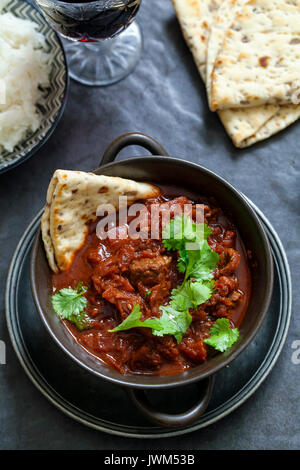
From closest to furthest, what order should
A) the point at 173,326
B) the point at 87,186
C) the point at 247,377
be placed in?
the point at 173,326 → the point at 87,186 → the point at 247,377

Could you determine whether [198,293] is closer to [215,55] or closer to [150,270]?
[150,270]

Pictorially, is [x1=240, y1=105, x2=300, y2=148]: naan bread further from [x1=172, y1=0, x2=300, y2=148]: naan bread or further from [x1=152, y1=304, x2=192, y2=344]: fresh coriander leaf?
[x1=152, y1=304, x2=192, y2=344]: fresh coriander leaf

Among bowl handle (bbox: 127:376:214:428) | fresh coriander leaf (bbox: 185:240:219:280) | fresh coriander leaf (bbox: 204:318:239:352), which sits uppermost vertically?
fresh coriander leaf (bbox: 185:240:219:280)

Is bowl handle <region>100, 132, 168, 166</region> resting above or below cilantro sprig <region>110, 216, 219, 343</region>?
above

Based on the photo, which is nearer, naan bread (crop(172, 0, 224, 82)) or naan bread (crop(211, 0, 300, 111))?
naan bread (crop(211, 0, 300, 111))

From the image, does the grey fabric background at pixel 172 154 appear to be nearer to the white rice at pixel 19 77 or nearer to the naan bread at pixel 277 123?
the naan bread at pixel 277 123

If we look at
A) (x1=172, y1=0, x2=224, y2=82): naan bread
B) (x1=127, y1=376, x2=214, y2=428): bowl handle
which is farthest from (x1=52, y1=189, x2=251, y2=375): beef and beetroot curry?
(x1=172, y1=0, x2=224, y2=82): naan bread

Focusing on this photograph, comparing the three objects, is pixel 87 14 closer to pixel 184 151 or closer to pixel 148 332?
pixel 184 151

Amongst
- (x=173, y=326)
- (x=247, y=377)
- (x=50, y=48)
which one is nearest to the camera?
(x=173, y=326)
